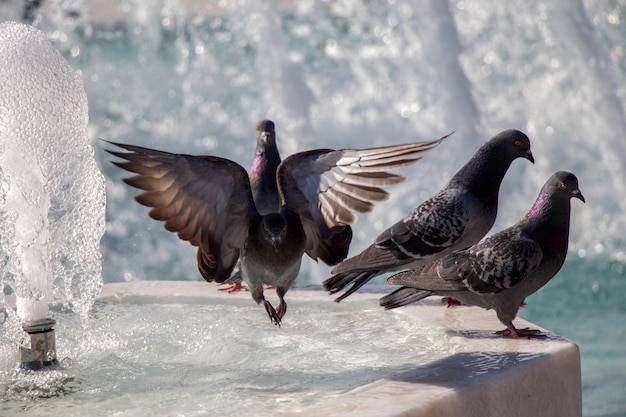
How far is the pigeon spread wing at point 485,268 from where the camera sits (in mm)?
3182

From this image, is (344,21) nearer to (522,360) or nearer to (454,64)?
(454,64)

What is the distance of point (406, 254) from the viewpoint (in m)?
3.79

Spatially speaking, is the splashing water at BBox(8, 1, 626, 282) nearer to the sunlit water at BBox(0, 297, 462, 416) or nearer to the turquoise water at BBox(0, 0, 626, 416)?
the turquoise water at BBox(0, 0, 626, 416)

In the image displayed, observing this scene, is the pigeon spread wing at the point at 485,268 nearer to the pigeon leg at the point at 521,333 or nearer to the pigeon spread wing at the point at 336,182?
the pigeon leg at the point at 521,333

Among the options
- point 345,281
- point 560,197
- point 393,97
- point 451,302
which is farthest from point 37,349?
point 393,97

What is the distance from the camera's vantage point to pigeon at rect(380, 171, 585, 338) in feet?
10.5

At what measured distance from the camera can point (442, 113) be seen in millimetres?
9664

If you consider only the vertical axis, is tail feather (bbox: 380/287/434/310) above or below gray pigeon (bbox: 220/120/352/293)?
below

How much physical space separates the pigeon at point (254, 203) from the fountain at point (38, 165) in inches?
11.0

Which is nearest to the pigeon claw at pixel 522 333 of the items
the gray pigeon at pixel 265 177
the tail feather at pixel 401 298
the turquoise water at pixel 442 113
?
the tail feather at pixel 401 298

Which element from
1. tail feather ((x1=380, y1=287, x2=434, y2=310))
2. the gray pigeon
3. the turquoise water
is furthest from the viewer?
the turquoise water

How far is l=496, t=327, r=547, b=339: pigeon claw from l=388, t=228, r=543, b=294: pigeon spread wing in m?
0.14

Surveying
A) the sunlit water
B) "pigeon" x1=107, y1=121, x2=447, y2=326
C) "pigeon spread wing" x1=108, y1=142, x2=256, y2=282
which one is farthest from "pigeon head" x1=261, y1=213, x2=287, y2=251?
the sunlit water

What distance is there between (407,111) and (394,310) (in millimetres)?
8353
